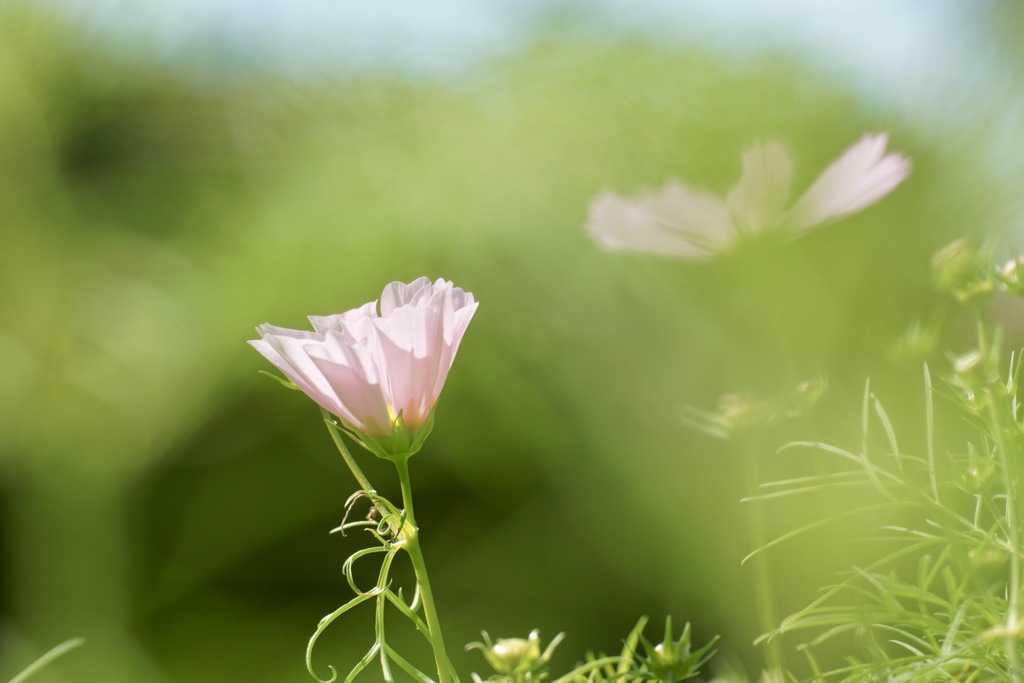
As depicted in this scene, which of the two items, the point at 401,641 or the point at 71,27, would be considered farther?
the point at 71,27

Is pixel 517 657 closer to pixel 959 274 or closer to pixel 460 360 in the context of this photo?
pixel 959 274

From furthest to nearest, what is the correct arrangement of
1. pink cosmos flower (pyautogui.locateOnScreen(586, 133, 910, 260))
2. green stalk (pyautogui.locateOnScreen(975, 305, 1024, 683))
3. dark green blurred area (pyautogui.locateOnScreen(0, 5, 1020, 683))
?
dark green blurred area (pyautogui.locateOnScreen(0, 5, 1020, 683)) → pink cosmos flower (pyautogui.locateOnScreen(586, 133, 910, 260)) → green stalk (pyautogui.locateOnScreen(975, 305, 1024, 683))

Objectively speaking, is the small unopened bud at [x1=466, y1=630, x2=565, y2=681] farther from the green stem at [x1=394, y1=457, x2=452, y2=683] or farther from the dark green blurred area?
the dark green blurred area

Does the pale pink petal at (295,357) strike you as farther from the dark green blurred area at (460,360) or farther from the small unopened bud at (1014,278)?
the dark green blurred area at (460,360)

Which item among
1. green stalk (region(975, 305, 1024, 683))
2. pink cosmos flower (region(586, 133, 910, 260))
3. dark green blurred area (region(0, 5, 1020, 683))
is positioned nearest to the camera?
green stalk (region(975, 305, 1024, 683))

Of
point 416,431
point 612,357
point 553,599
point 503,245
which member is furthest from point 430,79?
point 416,431

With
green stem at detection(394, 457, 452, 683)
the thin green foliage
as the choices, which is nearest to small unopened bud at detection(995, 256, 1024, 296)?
the thin green foliage

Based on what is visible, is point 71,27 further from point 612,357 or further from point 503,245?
point 612,357
